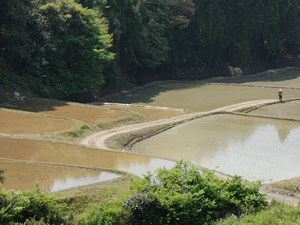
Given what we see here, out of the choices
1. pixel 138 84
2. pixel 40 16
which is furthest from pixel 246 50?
pixel 40 16

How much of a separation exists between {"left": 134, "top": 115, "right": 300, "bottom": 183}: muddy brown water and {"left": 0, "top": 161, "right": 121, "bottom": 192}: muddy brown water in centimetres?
466

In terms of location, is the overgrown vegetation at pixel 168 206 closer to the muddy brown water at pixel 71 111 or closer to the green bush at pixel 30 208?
the green bush at pixel 30 208

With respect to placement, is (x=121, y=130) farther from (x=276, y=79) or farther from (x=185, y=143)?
(x=276, y=79)

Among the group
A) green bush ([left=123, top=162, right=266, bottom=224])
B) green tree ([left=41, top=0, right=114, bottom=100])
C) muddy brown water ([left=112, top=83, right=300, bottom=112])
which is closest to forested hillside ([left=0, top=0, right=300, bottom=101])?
green tree ([left=41, top=0, right=114, bottom=100])

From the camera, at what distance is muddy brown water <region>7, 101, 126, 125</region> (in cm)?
2252

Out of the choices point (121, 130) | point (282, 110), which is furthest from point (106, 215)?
point (282, 110)

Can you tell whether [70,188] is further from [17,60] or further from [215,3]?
[215,3]

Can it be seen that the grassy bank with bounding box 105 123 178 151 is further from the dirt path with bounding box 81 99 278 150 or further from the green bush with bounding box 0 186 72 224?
the green bush with bounding box 0 186 72 224

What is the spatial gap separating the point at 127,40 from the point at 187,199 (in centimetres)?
2910

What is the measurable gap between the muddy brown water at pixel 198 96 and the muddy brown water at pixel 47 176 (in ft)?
54.3

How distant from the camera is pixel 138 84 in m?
40.5

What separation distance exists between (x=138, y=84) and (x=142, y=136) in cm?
2084

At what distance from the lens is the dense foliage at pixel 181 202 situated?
8.61 metres

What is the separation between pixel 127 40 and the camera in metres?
36.4
